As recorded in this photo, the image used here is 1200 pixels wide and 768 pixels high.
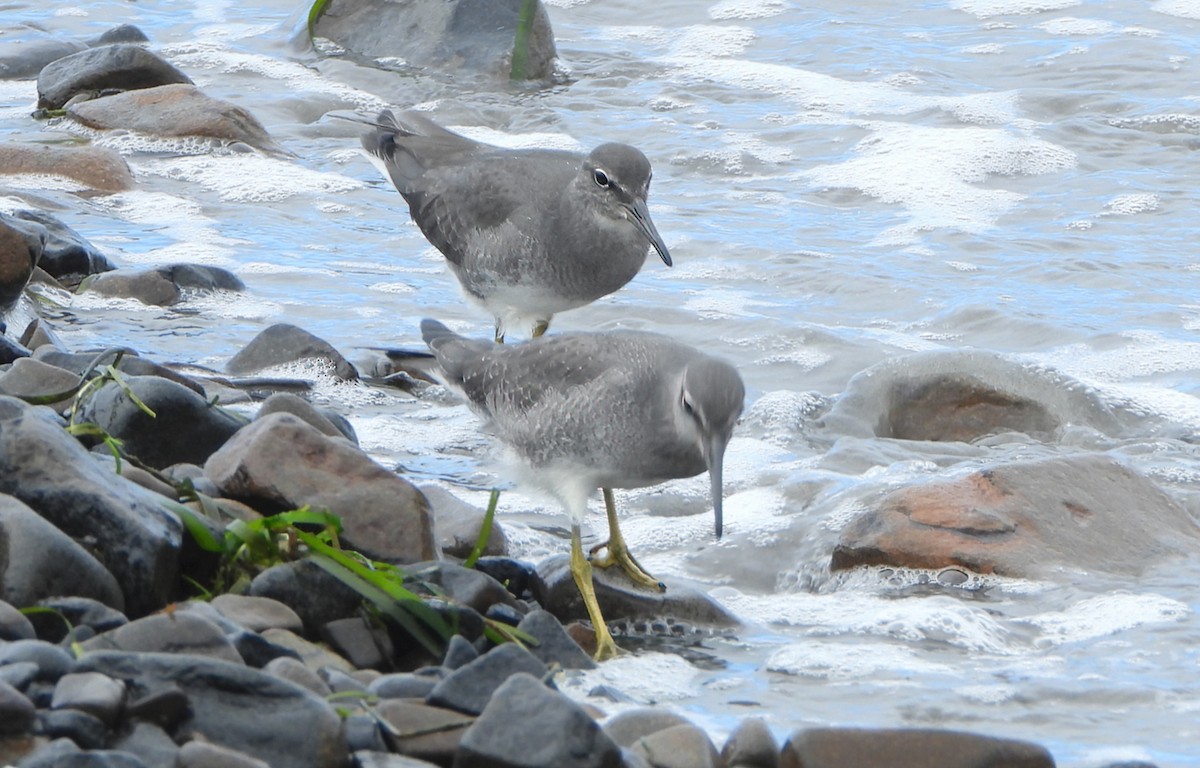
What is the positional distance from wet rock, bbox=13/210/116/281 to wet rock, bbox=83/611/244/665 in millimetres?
4575

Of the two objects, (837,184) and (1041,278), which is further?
(837,184)

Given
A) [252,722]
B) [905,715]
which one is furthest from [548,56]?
[252,722]

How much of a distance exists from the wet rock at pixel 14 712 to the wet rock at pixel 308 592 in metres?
1.12

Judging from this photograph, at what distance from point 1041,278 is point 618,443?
177 inches

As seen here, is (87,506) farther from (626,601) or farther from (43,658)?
(626,601)

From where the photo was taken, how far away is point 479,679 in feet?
10.8

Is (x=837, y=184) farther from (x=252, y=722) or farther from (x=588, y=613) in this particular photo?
(x=252, y=722)

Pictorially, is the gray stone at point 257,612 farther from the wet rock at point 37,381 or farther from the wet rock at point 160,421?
the wet rock at point 37,381

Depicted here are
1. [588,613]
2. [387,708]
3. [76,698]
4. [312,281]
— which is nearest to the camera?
[76,698]

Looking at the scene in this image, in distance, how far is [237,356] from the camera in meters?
6.57

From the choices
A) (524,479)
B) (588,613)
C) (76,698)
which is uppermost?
(76,698)

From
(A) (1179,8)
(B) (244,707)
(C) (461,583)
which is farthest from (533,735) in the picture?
(A) (1179,8)

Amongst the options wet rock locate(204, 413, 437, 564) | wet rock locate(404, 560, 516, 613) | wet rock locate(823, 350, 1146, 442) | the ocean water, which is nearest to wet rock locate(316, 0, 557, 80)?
the ocean water

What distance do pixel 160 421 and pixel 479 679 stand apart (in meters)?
1.85
